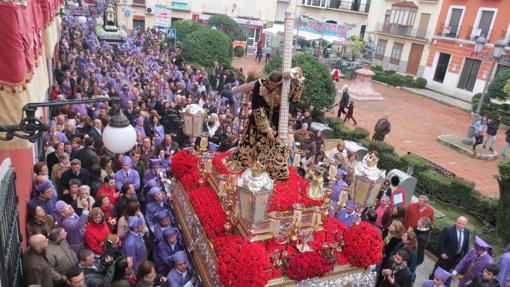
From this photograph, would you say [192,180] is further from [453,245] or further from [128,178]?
[453,245]

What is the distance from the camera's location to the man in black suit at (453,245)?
7.23 meters

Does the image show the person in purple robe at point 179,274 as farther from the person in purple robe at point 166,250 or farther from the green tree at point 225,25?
the green tree at point 225,25

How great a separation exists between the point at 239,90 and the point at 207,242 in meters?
2.38

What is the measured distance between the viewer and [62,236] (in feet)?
16.3

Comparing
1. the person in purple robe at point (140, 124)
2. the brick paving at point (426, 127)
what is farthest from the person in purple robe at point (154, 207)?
the brick paving at point (426, 127)

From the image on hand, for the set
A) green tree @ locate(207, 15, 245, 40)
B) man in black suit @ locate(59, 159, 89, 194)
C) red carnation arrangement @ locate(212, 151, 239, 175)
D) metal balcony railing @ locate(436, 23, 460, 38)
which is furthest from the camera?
green tree @ locate(207, 15, 245, 40)

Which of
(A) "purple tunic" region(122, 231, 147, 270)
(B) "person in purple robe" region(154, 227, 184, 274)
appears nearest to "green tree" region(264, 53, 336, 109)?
(B) "person in purple robe" region(154, 227, 184, 274)

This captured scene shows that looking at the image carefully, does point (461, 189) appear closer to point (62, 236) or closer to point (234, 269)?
point (234, 269)

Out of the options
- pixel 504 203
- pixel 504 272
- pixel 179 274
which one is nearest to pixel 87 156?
pixel 179 274

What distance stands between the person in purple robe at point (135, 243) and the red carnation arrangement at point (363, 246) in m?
2.90

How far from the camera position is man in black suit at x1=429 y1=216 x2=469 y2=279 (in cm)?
723

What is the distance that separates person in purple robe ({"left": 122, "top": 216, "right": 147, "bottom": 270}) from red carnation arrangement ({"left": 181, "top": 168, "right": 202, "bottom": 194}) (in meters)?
1.44

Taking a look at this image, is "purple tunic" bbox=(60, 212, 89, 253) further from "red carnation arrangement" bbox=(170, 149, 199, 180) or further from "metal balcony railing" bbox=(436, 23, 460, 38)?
"metal balcony railing" bbox=(436, 23, 460, 38)

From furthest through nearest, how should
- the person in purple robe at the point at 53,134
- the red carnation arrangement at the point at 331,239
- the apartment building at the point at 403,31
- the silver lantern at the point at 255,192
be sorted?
1. the apartment building at the point at 403,31
2. the person in purple robe at the point at 53,134
3. the red carnation arrangement at the point at 331,239
4. the silver lantern at the point at 255,192
